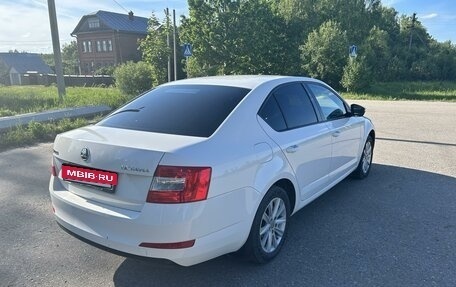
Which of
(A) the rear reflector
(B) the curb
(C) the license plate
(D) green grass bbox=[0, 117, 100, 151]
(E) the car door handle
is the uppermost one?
(E) the car door handle

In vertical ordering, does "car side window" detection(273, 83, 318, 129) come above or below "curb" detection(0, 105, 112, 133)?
above

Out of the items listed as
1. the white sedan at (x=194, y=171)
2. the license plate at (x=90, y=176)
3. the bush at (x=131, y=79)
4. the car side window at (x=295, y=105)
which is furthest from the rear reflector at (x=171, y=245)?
the bush at (x=131, y=79)

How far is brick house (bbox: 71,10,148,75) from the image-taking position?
58375 mm

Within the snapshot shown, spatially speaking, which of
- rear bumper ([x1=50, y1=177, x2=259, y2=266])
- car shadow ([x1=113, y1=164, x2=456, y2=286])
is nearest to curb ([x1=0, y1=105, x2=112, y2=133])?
rear bumper ([x1=50, y1=177, x2=259, y2=266])

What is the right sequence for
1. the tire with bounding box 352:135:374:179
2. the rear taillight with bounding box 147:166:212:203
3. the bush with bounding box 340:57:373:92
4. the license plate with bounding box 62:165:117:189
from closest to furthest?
the rear taillight with bounding box 147:166:212:203
the license plate with bounding box 62:165:117:189
the tire with bounding box 352:135:374:179
the bush with bounding box 340:57:373:92

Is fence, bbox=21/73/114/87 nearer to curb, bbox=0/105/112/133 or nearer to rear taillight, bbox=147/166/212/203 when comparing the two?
curb, bbox=0/105/112/133

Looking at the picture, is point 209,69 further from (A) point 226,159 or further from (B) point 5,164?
(A) point 226,159

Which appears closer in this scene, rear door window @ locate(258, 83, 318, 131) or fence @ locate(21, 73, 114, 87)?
rear door window @ locate(258, 83, 318, 131)

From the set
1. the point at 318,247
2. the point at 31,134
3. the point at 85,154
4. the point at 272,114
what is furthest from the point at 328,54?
the point at 85,154

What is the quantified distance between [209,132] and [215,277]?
47.4 inches

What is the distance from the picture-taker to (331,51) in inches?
1110

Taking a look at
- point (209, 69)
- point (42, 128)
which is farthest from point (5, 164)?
point (209, 69)

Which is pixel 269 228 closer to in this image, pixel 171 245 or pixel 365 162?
pixel 171 245

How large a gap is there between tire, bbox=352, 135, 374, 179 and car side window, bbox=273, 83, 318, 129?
1.77 metres
